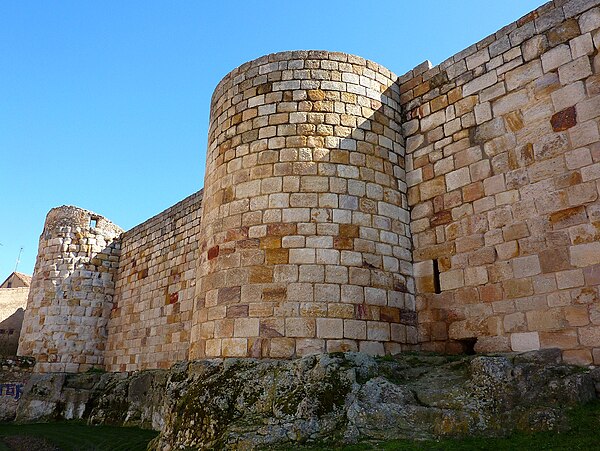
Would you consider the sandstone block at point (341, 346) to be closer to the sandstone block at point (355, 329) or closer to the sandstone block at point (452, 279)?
the sandstone block at point (355, 329)

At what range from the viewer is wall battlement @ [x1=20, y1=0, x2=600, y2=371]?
16.9 ft

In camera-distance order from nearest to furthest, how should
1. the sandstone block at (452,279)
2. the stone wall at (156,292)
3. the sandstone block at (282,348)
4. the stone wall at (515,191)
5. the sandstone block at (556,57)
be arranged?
the stone wall at (515,191)
the sandstone block at (556,57)
the sandstone block at (282,348)
the sandstone block at (452,279)
the stone wall at (156,292)

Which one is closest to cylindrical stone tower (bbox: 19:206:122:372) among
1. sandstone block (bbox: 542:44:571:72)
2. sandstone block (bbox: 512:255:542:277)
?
sandstone block (bbox: 512:255:542:277)

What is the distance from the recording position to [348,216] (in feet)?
20.2

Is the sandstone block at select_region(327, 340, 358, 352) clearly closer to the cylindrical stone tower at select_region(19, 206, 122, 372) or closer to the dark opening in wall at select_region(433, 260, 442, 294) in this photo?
the dark opening in wall at select_region(433, 260, 442, 294)

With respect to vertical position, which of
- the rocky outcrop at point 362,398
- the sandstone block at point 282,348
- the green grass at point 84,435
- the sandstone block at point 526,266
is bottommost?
the green grass at point 84,435

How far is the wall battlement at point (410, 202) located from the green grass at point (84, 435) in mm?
2612

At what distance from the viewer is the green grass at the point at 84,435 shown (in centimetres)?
740

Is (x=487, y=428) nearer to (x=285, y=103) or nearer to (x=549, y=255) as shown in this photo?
(x=549, y=255)

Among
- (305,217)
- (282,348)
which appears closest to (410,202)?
(305,217)

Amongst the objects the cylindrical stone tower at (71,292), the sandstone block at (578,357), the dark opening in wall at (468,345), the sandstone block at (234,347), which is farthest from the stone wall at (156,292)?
the sandstone block at (578,357)

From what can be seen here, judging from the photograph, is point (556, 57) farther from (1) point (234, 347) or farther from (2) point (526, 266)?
(1) point (234, 347)

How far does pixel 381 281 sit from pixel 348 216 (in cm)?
91

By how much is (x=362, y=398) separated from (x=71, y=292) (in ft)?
35.0
